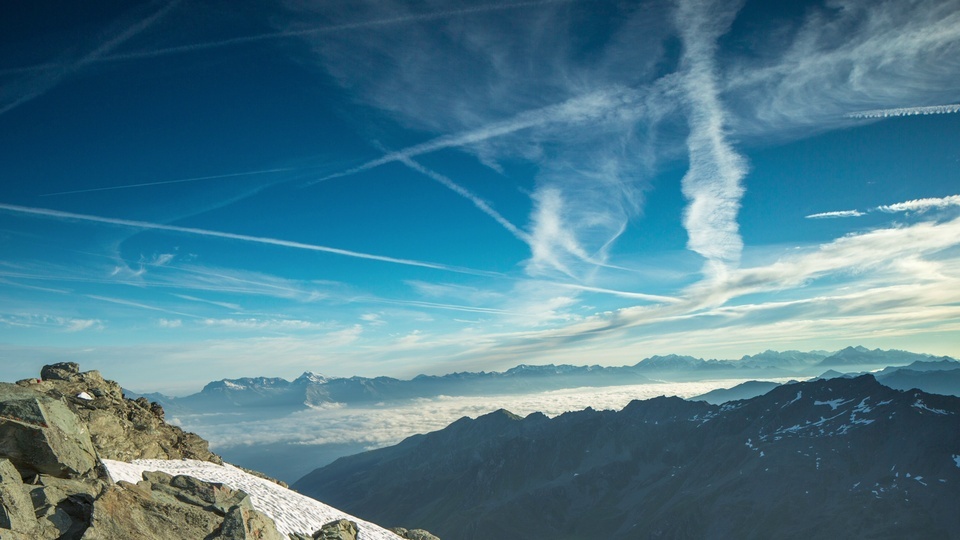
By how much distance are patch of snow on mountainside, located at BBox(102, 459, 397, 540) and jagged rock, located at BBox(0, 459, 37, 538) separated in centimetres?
1041

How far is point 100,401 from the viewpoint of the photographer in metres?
41.6

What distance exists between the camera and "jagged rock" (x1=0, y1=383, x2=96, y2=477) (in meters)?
20.7

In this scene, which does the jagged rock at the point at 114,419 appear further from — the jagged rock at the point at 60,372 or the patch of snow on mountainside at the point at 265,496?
the patch of snow on mountainside at the point at 265,496

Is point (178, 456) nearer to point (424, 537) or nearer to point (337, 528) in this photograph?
point (337, 528)

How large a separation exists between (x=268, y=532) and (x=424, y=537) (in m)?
29.1

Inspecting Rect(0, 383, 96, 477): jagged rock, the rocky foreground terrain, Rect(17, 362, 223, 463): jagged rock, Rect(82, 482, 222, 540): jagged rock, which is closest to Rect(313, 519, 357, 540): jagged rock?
the rocky foreground terrain

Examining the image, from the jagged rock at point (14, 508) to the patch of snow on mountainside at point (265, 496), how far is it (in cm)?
1041

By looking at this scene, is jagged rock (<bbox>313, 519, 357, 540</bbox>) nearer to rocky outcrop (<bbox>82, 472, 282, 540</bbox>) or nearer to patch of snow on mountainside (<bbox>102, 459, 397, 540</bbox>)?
patch of snow on mountainside (<bbox>102, 459, 397, 540</bbox>)

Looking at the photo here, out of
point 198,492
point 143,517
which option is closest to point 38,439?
point 143,517

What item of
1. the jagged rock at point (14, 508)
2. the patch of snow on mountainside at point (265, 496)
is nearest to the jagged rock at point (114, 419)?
the patch of snow on mountainside at point (265, 496)

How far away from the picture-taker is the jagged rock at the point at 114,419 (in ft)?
121

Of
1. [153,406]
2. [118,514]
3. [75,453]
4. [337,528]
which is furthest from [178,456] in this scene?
[118,514]

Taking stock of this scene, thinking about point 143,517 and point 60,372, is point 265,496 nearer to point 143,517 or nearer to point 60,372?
point 143,517

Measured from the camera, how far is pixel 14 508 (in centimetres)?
1684
